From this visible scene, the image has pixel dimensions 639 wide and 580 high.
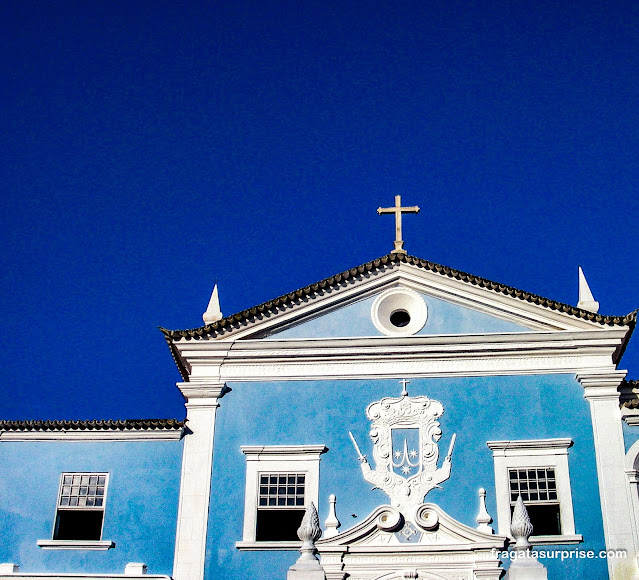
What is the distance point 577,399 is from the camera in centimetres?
1898

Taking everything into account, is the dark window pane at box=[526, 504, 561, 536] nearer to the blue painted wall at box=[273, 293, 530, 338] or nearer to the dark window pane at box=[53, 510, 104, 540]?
the blue painted wall at box=[273, 293, 530, 338]

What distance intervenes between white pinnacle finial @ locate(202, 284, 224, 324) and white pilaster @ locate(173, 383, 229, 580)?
1.80m

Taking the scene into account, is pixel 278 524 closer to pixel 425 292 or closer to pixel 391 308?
pixel 391 308

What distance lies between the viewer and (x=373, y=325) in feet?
66.2

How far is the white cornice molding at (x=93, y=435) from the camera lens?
19.4 m

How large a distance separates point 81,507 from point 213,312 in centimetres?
532

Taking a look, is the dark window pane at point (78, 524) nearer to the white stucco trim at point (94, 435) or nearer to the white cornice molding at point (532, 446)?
the white stucco trim at point (94, 435)

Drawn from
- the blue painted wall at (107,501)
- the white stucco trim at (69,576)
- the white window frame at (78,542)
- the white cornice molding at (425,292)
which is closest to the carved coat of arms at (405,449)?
the white cornice molding at (425,292)

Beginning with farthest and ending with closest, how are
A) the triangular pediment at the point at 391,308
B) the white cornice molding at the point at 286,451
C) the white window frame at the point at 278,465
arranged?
the triangular pediment at the point at 391,308
the white cornice molding at the point at 286,451
the white window frame at the point at 278,465

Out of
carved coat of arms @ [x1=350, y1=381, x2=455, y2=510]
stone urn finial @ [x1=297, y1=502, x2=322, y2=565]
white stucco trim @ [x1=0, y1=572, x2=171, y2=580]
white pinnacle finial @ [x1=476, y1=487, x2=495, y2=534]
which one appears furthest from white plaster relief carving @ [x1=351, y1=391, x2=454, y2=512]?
white stucco trim @ [x1=0, y1=572, x2=171, y2=580]

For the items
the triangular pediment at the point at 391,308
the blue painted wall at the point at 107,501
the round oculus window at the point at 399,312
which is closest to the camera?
the blue painted wall at the point at 107,501

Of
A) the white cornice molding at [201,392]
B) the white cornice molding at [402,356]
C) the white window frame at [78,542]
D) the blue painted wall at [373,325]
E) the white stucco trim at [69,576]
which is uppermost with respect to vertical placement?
the blue painted wall at [373,325]

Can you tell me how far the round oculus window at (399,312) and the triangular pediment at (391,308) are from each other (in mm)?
23

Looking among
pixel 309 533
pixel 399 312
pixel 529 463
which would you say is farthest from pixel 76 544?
pixel 529 463
